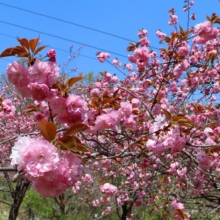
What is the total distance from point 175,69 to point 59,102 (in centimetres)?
235

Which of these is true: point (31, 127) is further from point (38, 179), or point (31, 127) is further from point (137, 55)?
point (38, 179)

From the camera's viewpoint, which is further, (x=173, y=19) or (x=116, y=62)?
(x=116, y=62)

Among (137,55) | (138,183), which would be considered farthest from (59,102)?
(138,183)

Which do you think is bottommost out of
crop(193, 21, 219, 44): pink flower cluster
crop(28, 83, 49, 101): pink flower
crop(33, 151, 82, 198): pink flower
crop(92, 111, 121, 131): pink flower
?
crop(33, 151, 82, 198): pink flower

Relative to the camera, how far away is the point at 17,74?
1.46 m

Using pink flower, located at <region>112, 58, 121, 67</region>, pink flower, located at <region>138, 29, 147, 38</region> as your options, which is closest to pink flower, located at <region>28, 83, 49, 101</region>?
pink flower, located at <region>138, 29, 147, 38</region>

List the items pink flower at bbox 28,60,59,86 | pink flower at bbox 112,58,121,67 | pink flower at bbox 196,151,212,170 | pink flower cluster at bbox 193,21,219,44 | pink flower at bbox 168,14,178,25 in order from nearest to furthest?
1. pink flower at bbox 28,60,59,86
2. pink flower at bbox 196,151,212,170
3. pink flower cluster at bbox 193,21,219,44
4. pink flower at bbox 168,14,178,25
5. pink flower at bbox 112,58,121,67

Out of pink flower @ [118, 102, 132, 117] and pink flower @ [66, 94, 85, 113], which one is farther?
pink flower @ [118, 102, 132, 117]

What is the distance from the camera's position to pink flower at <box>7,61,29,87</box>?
144cm

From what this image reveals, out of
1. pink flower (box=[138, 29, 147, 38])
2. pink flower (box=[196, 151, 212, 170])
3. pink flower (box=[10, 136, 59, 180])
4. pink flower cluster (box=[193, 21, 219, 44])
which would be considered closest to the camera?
pink flower (box=[10, 136, 59, 180])

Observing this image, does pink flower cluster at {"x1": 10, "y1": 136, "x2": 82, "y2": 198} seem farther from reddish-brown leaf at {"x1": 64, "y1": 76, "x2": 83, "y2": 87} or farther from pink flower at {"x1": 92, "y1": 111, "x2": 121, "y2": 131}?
pink flower at {"x1": 92, "y1": 111, "x2": 121, "y2": 131}

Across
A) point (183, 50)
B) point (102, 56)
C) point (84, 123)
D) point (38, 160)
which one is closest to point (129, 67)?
point (102, 56)

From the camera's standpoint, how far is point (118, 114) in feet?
6.91

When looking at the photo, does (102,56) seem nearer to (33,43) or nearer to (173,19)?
(173,19)
